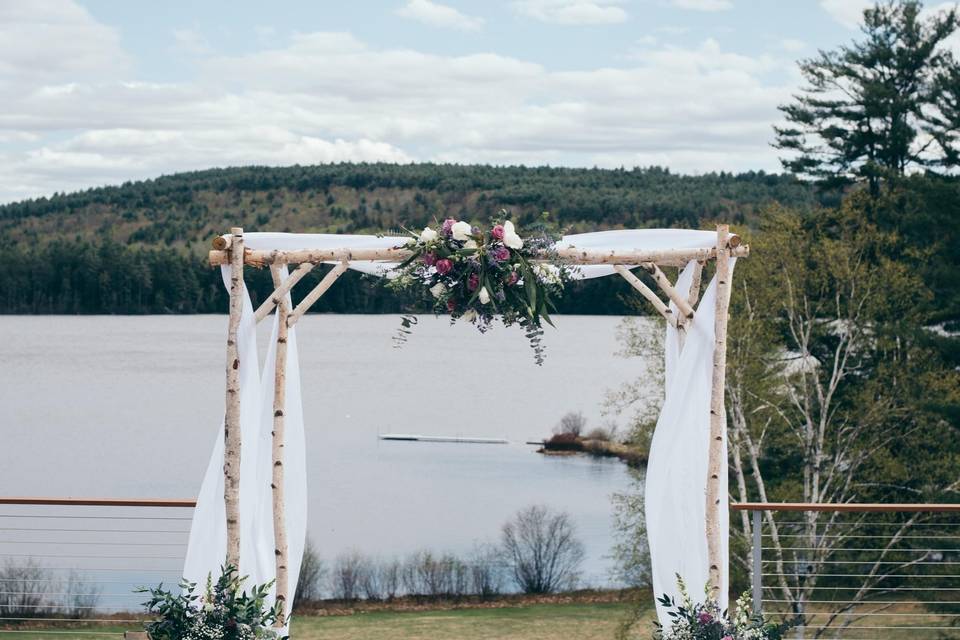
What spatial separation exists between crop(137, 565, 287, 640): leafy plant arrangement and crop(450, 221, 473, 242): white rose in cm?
143

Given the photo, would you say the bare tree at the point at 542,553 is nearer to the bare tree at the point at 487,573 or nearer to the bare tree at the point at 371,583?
the bare tree at the point at 487,573

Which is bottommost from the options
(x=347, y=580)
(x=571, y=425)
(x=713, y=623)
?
(x=347, y=580)

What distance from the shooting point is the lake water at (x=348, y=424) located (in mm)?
22516

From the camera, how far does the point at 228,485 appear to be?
3904 mm

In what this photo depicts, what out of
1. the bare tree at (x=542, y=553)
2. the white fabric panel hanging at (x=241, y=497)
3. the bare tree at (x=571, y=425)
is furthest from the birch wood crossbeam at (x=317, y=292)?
the bare tree at (x=571, y=425)

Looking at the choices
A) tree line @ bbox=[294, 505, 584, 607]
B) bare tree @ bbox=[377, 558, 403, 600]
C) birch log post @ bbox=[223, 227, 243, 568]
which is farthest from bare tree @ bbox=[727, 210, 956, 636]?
birch log post @ bbox=[223, 227, 243, 568]

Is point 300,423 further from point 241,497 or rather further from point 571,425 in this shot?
point 571,425

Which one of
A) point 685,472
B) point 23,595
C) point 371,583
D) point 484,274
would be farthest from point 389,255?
point 371,583

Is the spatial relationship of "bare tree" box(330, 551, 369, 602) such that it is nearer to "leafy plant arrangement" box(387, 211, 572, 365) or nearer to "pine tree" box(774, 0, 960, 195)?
"pine tree" box(774, 0, 960, 195)

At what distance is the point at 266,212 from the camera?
2775cm

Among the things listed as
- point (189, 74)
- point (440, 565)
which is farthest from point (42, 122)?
point (440, 565)

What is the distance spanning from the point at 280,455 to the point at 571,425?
2579 centimetres

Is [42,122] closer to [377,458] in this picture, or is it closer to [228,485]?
[377,458]

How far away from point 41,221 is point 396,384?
13.2m
